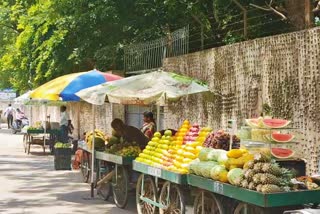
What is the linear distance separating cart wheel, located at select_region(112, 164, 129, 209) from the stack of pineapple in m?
4.03

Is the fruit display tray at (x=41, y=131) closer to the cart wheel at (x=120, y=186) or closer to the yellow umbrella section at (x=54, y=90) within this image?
the yellow umbrella section at (x=54, y=90)

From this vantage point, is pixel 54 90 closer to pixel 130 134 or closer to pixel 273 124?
pixel 130 134

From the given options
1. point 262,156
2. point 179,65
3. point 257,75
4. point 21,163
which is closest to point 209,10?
point 179,65

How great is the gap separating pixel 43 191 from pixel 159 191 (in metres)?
4.21

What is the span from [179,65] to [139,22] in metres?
3.88

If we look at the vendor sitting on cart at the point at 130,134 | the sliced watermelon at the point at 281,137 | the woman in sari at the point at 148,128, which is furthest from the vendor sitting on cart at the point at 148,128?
the sliced watermelon at the point at 281,137

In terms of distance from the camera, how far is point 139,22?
58.9 feet

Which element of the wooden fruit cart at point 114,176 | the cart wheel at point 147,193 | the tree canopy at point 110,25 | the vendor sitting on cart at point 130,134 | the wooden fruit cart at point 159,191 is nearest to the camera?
the wooden fruit cart at point 159,191

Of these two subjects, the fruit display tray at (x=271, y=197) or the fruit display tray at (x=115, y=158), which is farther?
the fruit display tray at (x=115, y=158)

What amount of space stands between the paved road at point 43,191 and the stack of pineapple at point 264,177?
156 inches

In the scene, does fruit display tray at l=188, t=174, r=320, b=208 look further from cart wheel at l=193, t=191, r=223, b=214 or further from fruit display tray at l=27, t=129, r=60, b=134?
fruit display tray at l=27, t=129, r=60, b=134

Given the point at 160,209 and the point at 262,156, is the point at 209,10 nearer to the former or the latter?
the point at 160,209

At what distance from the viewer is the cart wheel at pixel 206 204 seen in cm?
655

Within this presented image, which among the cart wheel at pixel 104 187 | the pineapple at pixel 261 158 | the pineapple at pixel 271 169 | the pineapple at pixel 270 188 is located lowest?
the cart wheel at pixel 104 187
